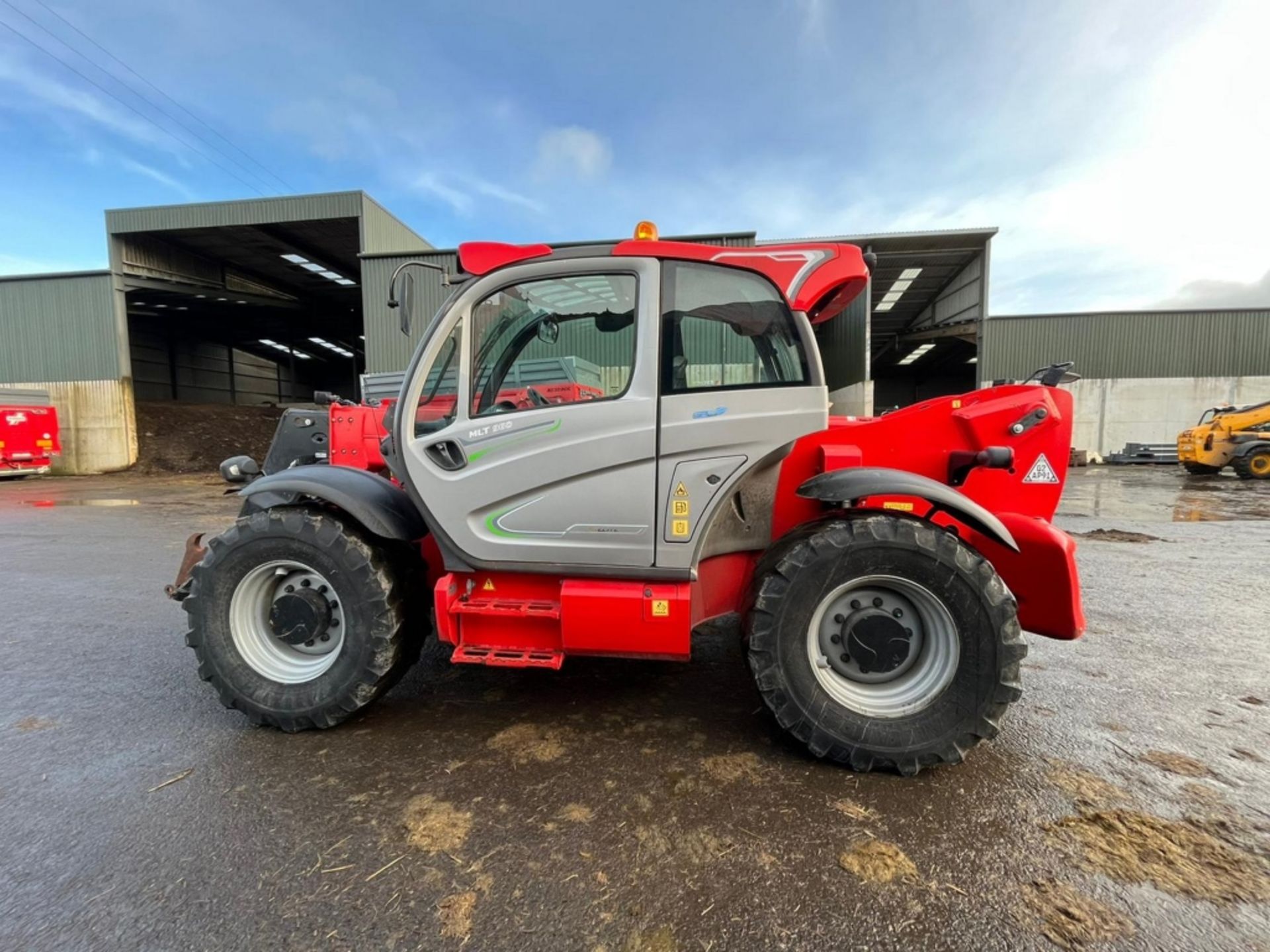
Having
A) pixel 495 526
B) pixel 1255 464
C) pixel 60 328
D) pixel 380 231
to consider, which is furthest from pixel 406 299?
pixel 60 328

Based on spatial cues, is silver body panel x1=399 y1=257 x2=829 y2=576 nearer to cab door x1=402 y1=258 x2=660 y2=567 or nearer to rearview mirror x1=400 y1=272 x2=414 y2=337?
cab door x1=402 y1=258 x2=660 y2=567

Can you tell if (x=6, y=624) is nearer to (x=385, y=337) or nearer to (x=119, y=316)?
(x=385, y=337)

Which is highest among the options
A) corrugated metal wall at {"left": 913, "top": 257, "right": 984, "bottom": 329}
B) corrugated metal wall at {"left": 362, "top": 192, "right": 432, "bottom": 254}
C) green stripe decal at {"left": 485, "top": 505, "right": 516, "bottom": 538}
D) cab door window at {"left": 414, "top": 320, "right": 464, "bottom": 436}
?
corrugated metal wall at {"left": 362, "top": 192, "right": 432, "bottom": 254}

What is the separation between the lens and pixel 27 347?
20969 mm

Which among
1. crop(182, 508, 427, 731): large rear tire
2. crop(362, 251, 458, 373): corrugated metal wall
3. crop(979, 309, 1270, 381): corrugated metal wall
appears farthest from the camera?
crop(979, 309, 1270, 381): corrugated metal wall

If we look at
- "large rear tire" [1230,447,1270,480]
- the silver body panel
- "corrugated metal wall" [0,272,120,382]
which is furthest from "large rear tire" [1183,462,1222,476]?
"corrugated metal wall" [0,272,120,382]

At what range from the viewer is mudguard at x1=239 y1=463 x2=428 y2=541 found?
286 cm

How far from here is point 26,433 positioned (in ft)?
59.3

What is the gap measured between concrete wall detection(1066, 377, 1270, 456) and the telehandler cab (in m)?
24.2

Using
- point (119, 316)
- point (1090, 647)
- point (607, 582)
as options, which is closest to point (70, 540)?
point (607, 582)

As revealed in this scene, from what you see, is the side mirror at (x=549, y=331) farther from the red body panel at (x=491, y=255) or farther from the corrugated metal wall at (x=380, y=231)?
the corrugated metal wall at (x=380, y=231)

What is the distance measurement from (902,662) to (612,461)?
1.58 m

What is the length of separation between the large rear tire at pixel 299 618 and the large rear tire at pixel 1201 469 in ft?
74.0

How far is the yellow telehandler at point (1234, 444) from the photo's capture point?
52.2 feet
